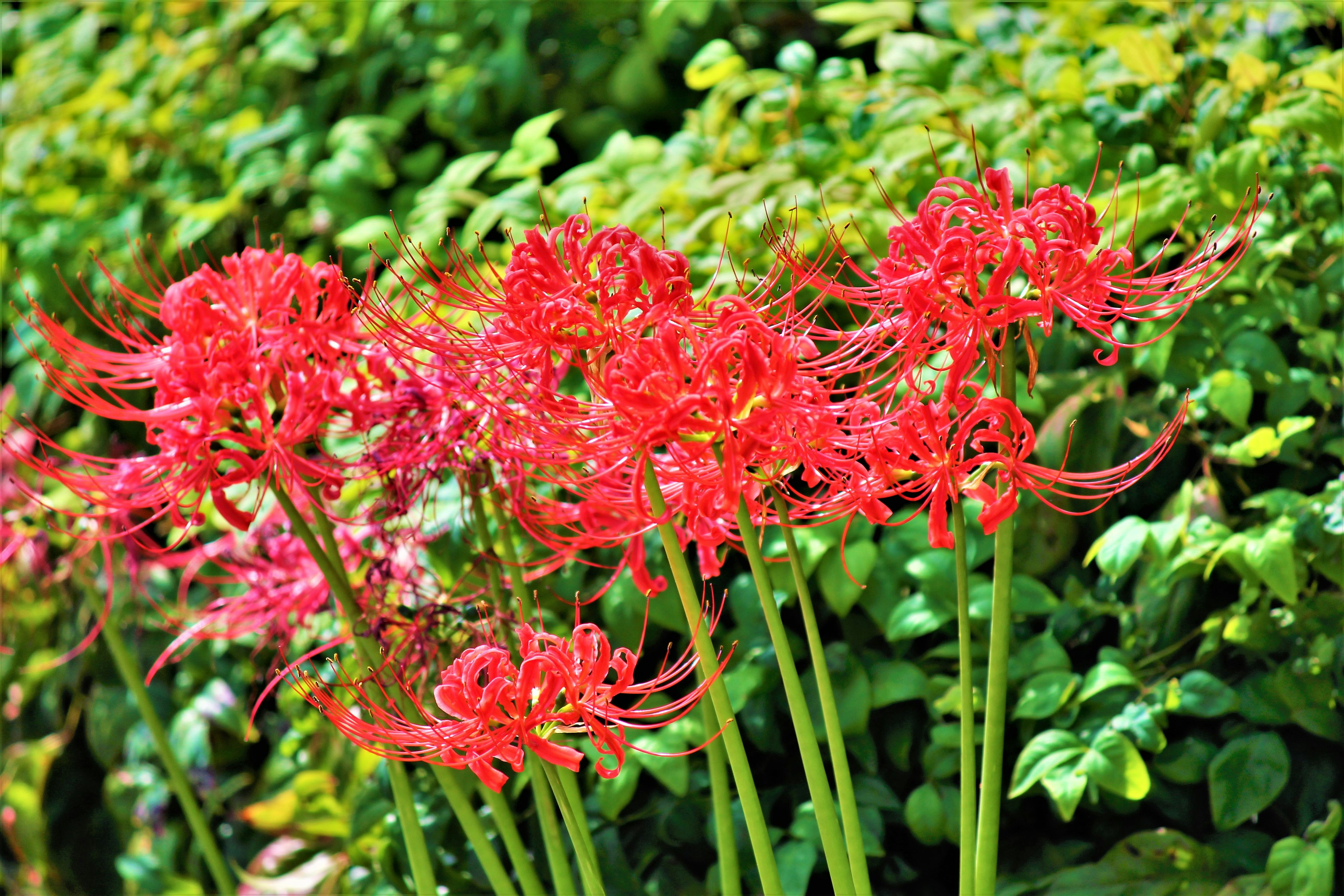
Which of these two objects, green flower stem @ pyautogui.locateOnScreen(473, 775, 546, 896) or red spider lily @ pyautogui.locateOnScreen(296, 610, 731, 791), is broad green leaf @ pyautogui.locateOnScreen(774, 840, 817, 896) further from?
red spider lily @ pyautogui.locateOnScreen(296, 610, 731, 791)

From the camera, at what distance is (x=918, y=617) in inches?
43.4

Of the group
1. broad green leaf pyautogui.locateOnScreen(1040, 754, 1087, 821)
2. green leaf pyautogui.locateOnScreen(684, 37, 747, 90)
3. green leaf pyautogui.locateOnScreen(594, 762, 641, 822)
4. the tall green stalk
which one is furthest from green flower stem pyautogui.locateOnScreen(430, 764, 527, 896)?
green leaf pyautogui.locateOnScreen(684, 37, 747, 90)

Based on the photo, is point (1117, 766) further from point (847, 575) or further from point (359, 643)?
point (359, 643)

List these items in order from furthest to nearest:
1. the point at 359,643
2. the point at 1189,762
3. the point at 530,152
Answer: the point at 530,152
the point at 1189,762
the point at 359,643

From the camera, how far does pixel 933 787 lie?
3.66 feet

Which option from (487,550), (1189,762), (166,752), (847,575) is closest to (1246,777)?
(1189,762)

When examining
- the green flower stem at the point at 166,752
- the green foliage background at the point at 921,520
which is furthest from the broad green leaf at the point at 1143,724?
the green flower stem at the point at 166,752

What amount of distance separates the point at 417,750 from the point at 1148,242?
103 centimetres

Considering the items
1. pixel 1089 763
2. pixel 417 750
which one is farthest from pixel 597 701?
pixel 1089 763

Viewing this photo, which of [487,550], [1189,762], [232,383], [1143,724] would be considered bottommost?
[1189,762]

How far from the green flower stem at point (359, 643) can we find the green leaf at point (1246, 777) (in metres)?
0.75

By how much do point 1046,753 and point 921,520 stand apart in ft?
0.96

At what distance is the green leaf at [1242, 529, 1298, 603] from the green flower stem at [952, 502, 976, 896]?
1.23 feet

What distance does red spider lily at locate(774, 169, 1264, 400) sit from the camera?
678mm
